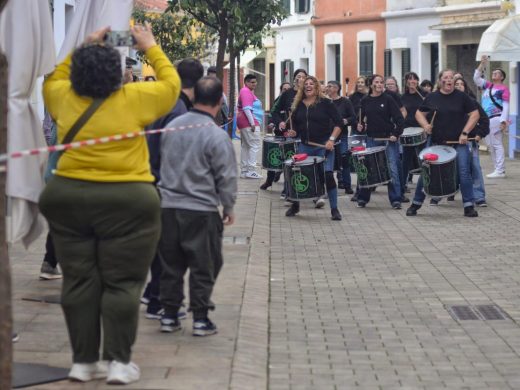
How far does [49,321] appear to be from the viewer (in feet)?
28.7

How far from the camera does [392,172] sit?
1777cm

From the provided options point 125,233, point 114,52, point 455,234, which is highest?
point 114,52

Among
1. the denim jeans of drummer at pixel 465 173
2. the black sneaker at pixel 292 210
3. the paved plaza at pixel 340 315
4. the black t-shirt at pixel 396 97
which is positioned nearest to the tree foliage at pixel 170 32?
the black t-shirt at pixel 396 97

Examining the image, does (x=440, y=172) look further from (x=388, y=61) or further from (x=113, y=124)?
(x=388, y=61)

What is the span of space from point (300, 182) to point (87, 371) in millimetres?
9717

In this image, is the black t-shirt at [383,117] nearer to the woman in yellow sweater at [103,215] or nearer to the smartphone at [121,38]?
the smartphone at [121,38]

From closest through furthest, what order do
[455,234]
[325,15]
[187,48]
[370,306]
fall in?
1. [370,306]
2. [455,234]
3. [187,48]
4. [325,15]

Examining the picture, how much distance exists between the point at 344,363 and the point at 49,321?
6.82ft

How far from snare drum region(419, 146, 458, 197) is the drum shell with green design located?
13.2 feet

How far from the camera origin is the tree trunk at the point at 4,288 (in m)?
6.15

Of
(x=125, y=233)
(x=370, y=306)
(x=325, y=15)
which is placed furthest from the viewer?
(x=325, y=15)

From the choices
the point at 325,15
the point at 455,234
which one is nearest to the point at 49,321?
the point at 455,234

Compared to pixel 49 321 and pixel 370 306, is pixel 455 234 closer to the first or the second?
pixel 370 306

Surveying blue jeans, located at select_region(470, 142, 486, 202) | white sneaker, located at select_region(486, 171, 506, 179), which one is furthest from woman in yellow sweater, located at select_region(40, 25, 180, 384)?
white sneaker, located at select_region(486, 171, 506, 179)
